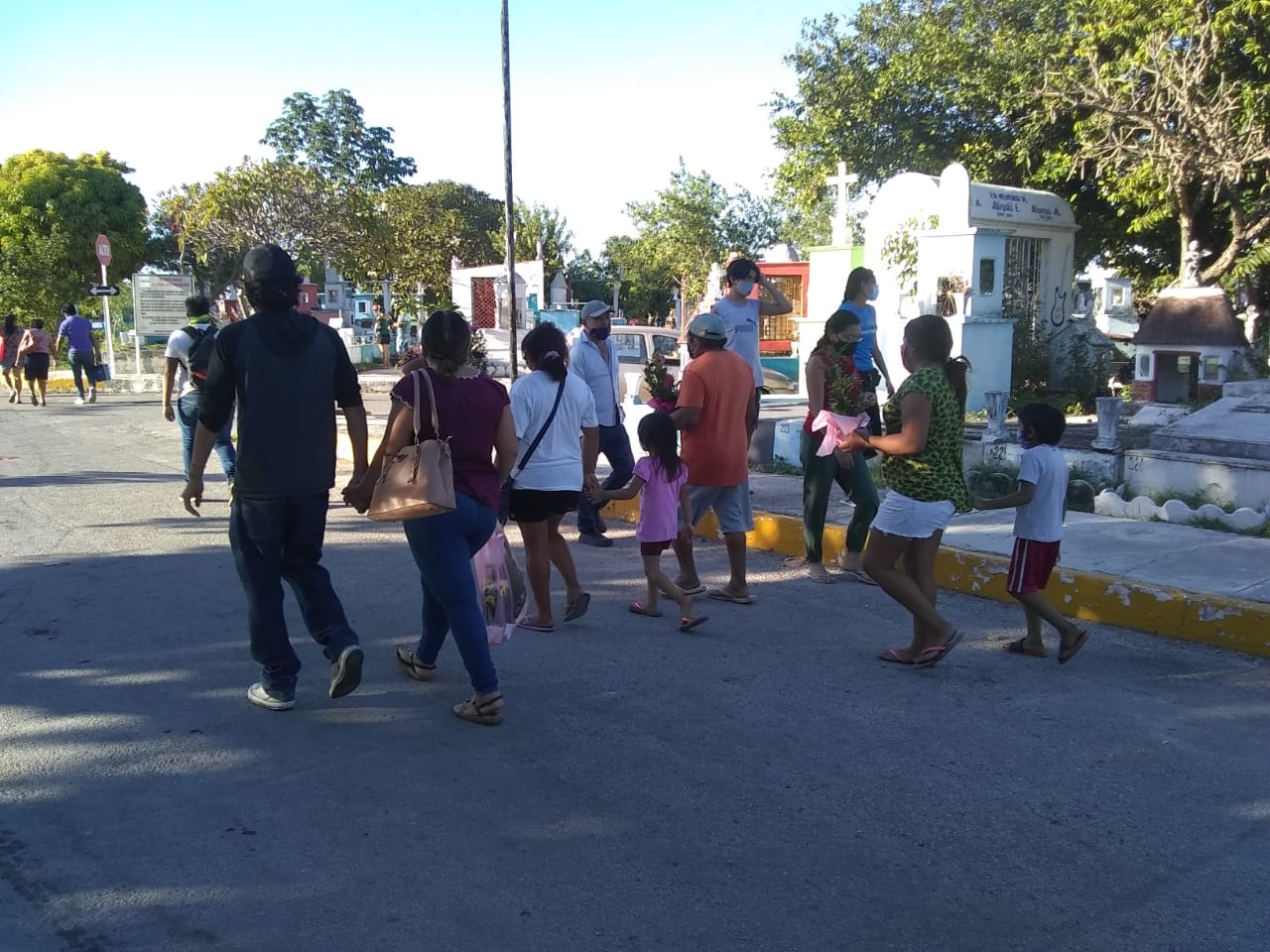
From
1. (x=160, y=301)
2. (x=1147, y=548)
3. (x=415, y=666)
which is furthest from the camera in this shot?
(x=160, y=301)

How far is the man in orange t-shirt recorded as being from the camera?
6.01 metres

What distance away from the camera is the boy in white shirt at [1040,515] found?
5.13 metres

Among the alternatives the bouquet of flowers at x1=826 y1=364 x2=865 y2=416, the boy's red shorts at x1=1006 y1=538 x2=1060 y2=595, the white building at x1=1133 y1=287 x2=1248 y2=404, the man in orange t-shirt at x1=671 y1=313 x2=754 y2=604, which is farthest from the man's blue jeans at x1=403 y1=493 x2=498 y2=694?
the white building at x1=1133 y1=287 x2=1248 y2=404

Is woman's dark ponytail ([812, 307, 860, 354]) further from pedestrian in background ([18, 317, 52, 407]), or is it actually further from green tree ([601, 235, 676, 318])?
green tree ([601, 235, 676, 318])

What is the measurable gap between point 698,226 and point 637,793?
38378mm

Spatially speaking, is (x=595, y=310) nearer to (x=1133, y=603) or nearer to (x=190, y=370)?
(x=190, y=370)

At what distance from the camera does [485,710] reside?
4301 mm

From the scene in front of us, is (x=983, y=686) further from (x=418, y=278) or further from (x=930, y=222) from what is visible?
(x=418, y=278)

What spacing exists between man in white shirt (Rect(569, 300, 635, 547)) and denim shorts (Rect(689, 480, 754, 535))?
1.40 meters

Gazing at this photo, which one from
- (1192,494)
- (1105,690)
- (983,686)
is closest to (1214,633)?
(1105,690)

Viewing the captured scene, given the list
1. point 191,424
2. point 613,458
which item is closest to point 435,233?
point 191,424

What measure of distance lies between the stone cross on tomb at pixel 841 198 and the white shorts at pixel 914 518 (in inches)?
573

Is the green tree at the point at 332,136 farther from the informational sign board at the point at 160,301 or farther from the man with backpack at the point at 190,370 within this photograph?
the man with backpack at the point at 190,370

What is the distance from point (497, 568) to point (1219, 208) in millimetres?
17601
